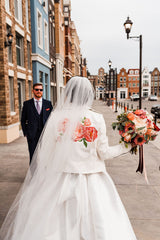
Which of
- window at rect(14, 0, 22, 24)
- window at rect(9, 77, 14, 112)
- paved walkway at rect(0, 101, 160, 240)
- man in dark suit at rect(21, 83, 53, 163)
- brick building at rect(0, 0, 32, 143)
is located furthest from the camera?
window at rect(14, 0, 22, 24)

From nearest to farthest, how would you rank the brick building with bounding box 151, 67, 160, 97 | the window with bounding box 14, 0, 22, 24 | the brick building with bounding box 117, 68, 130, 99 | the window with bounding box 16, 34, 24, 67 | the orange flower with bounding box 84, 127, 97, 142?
the orange flower with bounding box 84, 127, 97, 142
the window with bounding box 14, 0, 22, 24
the window with bounding box 16, 34, 24, 67
the brick building with bounding box 117, 68, 130, 99
the brick building with bounding box 151, 67, 160, 97

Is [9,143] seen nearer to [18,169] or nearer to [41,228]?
[18,169]

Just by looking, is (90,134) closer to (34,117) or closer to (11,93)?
(34,117)

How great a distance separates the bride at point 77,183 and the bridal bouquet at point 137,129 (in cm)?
14

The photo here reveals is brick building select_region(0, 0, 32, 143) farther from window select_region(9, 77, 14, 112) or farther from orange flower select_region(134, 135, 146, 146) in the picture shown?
orange flower select_region(134, 135, 146, 146)

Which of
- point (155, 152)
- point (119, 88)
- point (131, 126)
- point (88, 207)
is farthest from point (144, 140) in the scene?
point (119, 88)

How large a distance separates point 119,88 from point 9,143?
3375 inches

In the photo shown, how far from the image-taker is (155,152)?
7.86m

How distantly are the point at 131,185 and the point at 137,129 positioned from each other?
2828mm

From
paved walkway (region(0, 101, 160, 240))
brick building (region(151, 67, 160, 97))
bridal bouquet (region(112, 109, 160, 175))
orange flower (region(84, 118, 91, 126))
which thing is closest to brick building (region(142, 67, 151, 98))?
brick building (region(151, 67, 160, 97))

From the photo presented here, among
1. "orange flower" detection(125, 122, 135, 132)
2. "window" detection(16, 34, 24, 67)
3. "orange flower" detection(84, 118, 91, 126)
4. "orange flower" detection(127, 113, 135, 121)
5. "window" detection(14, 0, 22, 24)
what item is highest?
"window" detection(14, 0, 22, 24)

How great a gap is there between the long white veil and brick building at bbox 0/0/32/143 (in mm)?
6691

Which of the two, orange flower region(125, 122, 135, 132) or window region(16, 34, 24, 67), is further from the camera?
window region(16, 34, 24, 67)

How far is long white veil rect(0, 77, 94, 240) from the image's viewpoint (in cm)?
238
